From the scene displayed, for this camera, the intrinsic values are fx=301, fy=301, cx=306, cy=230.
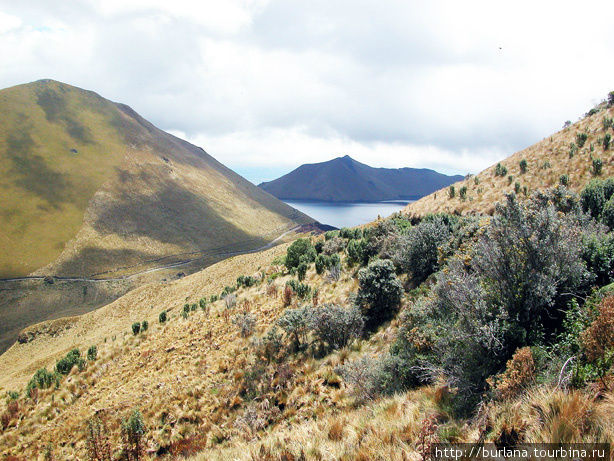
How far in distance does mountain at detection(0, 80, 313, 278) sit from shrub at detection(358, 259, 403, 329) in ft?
301

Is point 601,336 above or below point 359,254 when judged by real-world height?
below

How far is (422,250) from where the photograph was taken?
13.0m

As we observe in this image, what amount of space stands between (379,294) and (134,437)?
9.56 meters

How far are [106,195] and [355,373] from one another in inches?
5271

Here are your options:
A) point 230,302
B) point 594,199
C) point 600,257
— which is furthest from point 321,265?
point 600,257

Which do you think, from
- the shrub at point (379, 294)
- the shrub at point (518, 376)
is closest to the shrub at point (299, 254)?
the shrub at point (379, 294)

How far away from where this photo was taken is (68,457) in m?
10.0

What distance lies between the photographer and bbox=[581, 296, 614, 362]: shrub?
4457 mm

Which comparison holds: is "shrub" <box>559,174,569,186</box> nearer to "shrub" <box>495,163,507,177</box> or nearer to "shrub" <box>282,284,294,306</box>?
"shrub" <box>495,163,507,177</box>

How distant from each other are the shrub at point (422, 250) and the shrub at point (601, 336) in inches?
305

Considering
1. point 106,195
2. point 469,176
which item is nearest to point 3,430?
point 469,176

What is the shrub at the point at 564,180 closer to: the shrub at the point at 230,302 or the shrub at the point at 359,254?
the shrub at the point at 359,254

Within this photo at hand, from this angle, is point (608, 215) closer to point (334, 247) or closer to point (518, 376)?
point (518, 376)

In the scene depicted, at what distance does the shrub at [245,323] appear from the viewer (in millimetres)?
14328
